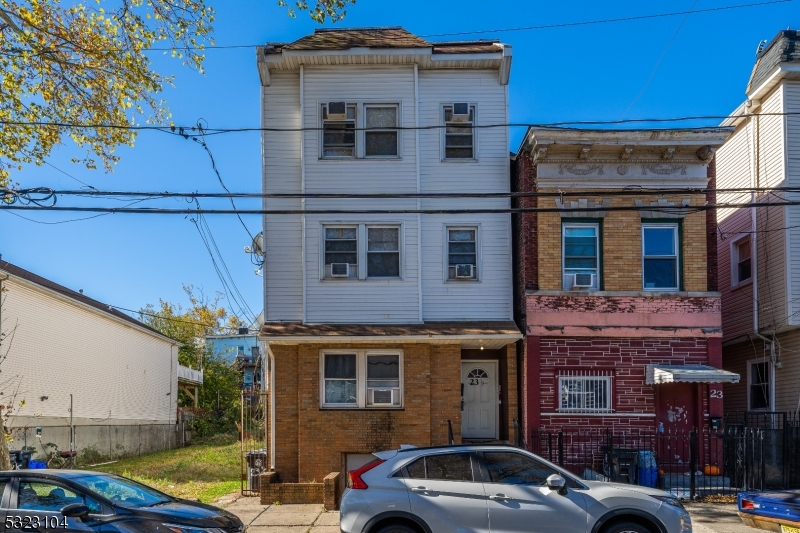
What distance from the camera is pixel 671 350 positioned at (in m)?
17.3

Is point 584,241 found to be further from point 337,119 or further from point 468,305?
point 337,119

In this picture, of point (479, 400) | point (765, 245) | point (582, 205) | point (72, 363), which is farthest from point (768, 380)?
point (72, 363)

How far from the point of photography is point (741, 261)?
66.2 ft

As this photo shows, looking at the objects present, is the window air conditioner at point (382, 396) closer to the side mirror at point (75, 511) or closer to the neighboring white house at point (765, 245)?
the neighboring white house at point (765, 245)

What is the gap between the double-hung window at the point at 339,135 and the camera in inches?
706

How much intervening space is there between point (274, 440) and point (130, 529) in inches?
339

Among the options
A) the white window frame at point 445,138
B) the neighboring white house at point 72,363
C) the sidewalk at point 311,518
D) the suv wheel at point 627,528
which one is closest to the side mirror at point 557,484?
the suv wheel at point 627,528

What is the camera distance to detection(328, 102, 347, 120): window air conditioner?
58.3 ft

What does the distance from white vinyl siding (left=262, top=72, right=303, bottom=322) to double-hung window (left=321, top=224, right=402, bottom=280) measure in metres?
0.63

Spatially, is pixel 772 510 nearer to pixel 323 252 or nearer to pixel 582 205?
pixel 582 205

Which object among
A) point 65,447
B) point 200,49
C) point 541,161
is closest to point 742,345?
point 541,161

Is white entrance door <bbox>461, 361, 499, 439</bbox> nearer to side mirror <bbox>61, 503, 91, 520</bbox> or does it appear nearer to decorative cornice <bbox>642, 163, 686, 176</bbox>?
decorative cornice <bbox>642, 163, 686, 176</bbox>

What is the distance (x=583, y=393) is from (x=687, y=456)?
7.92 feet

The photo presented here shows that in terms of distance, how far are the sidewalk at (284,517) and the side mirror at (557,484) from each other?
15.3 ft
